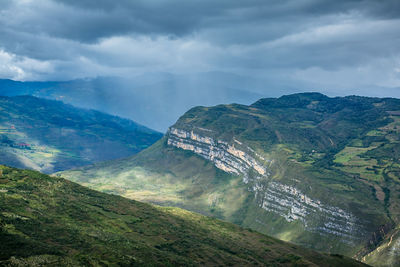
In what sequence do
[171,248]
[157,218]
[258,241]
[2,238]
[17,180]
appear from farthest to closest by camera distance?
[258,241] → [157,218] → [17,180] → [171,248] → [2,238]

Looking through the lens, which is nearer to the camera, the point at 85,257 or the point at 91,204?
the point at 85,257

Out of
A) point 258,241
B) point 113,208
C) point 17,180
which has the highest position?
point 17,180

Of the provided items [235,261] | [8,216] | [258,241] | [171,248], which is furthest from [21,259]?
[258,241]

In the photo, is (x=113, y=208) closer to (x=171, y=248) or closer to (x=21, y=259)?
(x=171, y=248)

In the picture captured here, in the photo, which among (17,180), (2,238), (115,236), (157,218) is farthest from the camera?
(157,218)

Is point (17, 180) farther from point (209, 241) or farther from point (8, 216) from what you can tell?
point (209, 241)

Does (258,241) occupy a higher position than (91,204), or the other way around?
(91,204)
